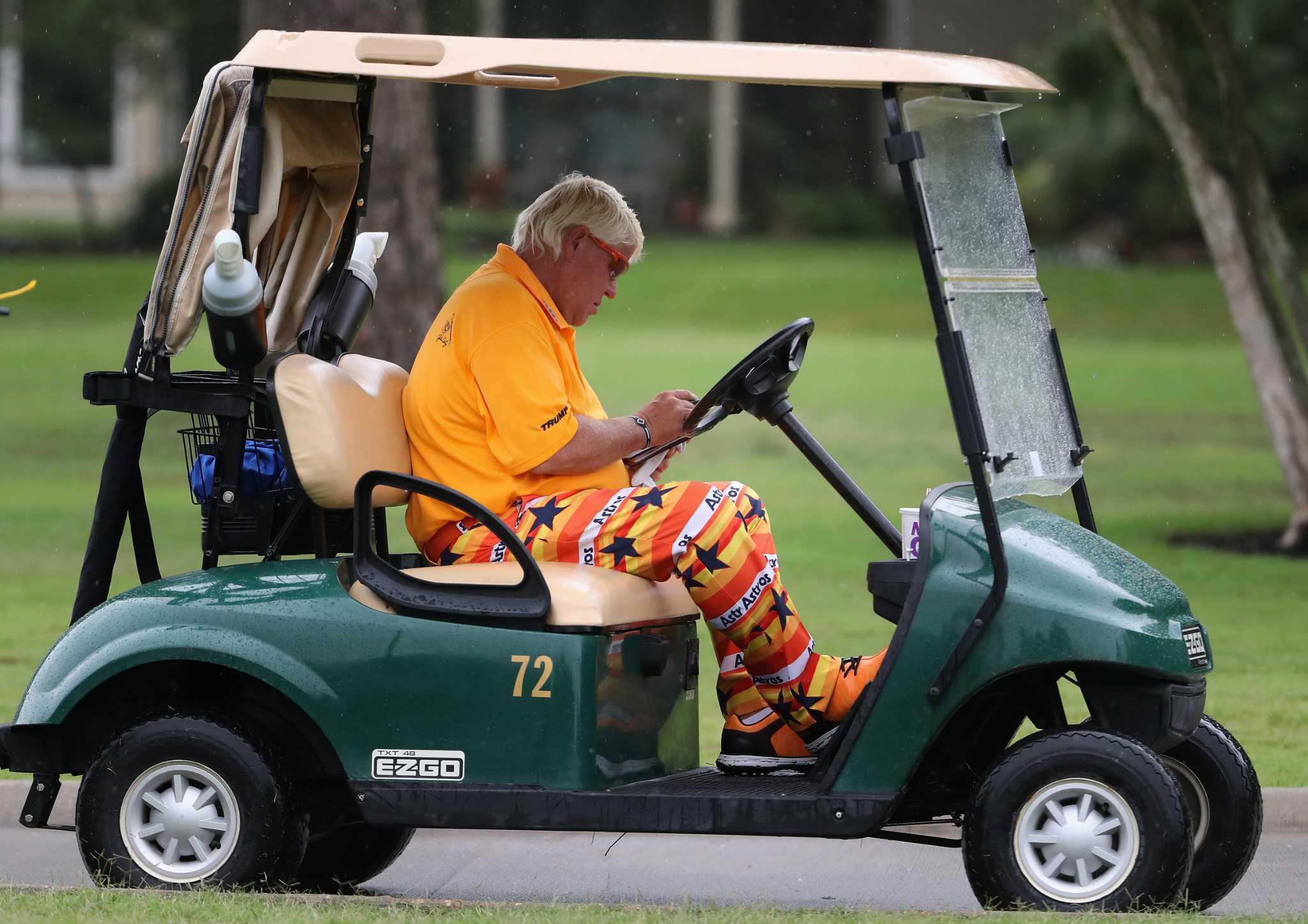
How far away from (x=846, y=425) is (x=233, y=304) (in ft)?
45.2

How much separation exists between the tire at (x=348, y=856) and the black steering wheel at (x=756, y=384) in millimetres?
1179

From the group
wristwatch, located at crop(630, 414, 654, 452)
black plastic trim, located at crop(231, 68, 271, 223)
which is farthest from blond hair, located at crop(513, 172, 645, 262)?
black plastic trim, located at crop(231, 68, 271, 223)

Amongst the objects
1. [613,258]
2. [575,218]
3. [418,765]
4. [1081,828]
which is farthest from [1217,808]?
[575,218]

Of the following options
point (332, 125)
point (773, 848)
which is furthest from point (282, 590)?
point (773, 848)

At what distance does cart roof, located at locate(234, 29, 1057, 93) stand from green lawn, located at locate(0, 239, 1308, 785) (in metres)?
Answer: 2.71

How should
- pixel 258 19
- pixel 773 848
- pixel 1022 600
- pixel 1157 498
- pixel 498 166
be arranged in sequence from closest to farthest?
pixel 1022 600 < pixel 773 848 < pixel 258 19 < pixel 1157 498 < pixel 498 166

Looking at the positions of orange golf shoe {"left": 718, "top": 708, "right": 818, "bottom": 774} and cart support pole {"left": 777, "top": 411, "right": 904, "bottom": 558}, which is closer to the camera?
orange golf shoe {"left": 718, "top": 708, "right": 818, "bottom": 774}

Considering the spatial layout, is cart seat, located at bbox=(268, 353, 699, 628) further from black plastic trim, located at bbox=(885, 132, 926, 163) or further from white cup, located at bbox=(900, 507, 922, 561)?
black plastic trim, located at bbox=(885, 132, 926, 163)

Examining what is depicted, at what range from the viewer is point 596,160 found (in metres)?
37.7

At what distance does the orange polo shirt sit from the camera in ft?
14.5

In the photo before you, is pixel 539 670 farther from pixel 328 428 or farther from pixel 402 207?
pixel 402 207

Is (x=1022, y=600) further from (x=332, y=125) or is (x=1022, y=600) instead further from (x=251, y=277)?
(x=332, y=125)

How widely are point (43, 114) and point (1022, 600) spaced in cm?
3431

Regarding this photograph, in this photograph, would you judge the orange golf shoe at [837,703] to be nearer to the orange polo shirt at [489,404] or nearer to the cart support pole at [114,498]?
the orange polo shirt at [489,404]
